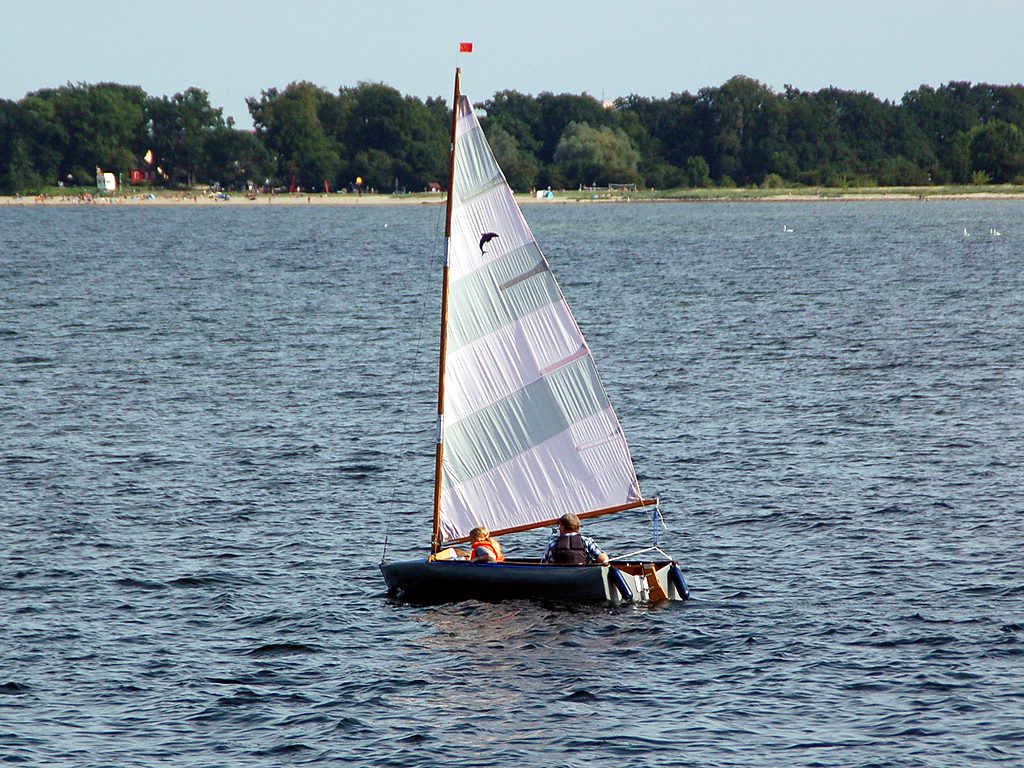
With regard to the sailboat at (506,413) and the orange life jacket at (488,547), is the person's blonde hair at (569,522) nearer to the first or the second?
the sailboat at (506,413)

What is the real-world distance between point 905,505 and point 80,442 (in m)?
27.6

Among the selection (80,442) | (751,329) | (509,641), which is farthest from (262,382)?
(509,641)

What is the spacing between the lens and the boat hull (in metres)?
28.8

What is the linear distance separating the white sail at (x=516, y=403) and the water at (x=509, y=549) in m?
2.76

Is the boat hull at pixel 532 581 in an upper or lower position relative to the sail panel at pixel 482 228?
lower

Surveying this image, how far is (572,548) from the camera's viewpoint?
95.4ft

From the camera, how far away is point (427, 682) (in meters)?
25.6

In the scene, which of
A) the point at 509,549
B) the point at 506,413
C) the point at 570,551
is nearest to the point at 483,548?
the point at 570,551

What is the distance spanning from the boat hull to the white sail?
1513 millimetres

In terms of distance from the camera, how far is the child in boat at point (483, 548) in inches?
1153

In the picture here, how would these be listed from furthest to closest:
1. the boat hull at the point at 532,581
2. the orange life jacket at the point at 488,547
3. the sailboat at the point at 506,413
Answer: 1. the sailboat at the point at 506,413
2. the orange life jacket at the point at 488,547
3. the boat hull at the point at 532,581

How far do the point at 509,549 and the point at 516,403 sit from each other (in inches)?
224

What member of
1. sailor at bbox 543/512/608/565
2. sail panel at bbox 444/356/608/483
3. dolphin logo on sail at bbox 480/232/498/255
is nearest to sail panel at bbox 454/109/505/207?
dolphin logo on sail at bbox 480/232/498/255

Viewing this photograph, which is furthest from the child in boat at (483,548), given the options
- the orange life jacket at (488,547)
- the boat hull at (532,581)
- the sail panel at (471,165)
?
the sail panel at (471,165)
